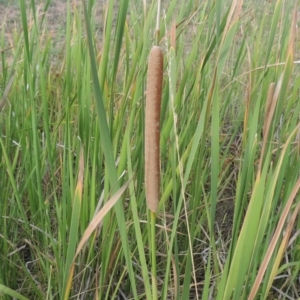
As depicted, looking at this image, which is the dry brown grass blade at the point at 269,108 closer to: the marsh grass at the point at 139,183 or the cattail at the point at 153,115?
the marsh grass at the point at 139,183

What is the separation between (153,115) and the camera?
29 cm

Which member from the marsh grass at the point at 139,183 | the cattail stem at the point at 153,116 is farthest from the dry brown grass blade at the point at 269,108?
the cattail stem at the point at 153,116

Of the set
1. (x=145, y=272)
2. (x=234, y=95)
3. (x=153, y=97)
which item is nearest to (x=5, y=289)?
(x=145, y=272)

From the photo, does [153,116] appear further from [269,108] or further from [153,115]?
[269,108]

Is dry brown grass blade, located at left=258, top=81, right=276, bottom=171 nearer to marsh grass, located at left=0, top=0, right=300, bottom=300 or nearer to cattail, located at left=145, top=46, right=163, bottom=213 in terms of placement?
marsh grass, located at left=0, top=0, right=300, bottom=300

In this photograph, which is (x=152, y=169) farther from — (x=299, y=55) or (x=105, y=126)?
(x=299, y=55)

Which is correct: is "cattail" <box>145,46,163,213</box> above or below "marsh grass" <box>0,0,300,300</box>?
above

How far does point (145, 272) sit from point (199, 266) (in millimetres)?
351

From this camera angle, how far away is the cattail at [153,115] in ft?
0.93

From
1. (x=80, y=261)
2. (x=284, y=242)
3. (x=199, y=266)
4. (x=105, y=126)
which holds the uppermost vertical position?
(x=105, y=126)

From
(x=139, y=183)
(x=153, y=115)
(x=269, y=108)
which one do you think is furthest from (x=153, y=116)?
(x=139, y=183)

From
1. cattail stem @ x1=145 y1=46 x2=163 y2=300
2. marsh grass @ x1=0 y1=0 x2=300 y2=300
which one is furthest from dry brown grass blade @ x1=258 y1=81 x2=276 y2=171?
cattail stem @ x1=145 y1=46 x2=163 y2=300

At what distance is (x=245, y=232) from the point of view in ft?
1.16

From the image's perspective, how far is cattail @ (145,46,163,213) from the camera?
283mm
